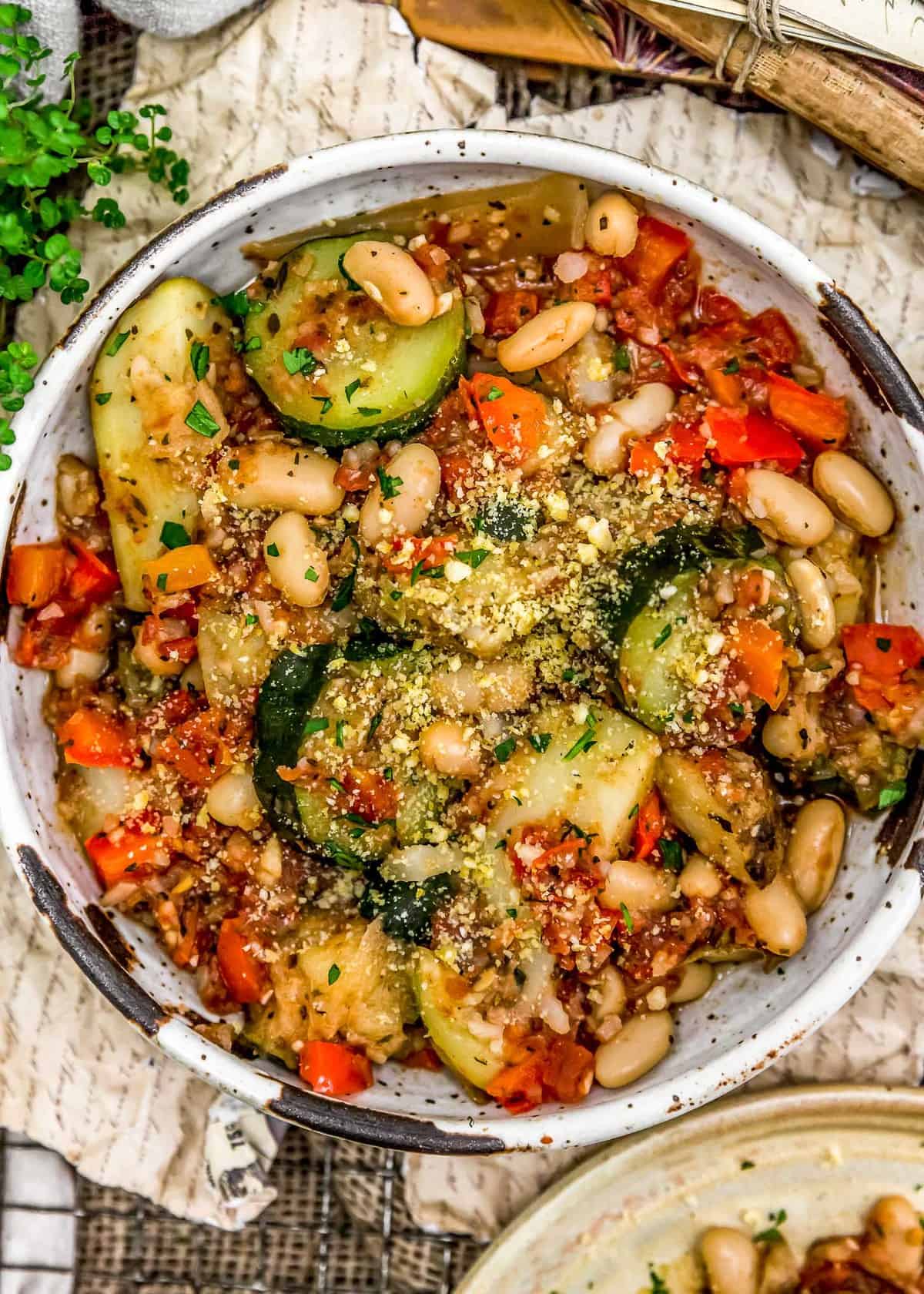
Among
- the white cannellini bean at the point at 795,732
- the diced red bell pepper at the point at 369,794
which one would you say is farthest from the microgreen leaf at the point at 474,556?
the white cannellini bean at the point at 795,732

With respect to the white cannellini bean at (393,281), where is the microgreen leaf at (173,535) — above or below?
below

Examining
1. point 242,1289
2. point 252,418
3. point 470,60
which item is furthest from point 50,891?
point 470,60

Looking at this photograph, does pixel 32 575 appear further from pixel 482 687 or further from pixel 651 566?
pixel 651 566

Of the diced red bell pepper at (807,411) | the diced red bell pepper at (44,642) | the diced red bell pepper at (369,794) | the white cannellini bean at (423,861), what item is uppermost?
the diced red bell pepper at (807,411)

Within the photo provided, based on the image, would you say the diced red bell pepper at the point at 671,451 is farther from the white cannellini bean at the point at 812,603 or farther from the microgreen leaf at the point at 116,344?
the microgreen leaf at the point at 116,344

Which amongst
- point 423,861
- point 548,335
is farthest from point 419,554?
point 423,861

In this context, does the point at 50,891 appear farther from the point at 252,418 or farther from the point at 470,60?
the point at 470,60

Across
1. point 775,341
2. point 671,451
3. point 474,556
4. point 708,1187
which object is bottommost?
point 708,1187
